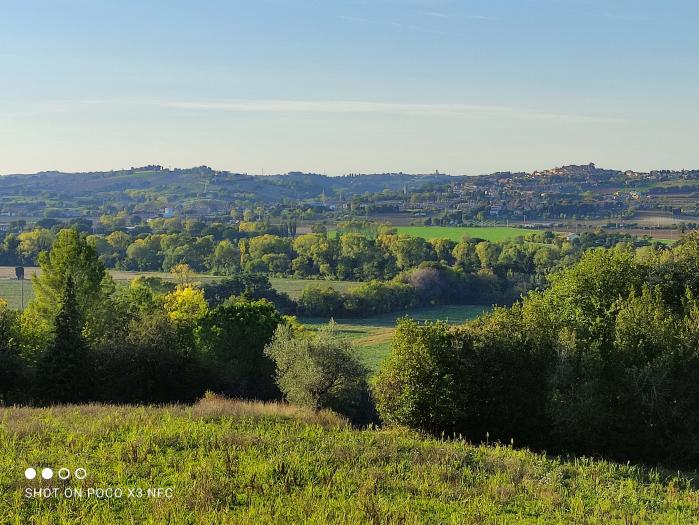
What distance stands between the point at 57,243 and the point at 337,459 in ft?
94.9

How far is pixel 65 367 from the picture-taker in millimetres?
27344

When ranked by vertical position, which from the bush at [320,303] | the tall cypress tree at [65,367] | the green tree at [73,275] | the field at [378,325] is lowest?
the field at [378,325]

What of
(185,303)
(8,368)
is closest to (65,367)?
(8,368)

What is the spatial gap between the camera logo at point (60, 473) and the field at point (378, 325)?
41.6 m

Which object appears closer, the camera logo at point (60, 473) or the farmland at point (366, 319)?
the camera logo at point (60, 473)

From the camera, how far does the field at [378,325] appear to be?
6438 centimetres

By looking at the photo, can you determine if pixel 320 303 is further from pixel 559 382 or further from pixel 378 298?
pixel 559 382

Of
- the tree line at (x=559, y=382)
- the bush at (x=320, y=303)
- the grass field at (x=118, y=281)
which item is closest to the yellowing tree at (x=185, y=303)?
the bush at (x=320, y=303)

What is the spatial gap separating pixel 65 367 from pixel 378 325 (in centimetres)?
5653

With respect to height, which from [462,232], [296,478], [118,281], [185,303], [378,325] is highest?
[462,232]

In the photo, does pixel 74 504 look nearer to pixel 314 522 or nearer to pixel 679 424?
pixel 314 522

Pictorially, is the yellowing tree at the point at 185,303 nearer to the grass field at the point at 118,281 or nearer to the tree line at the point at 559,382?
the grass field at the point at 118,281

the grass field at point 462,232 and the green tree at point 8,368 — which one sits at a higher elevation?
the grass field at point 462,232

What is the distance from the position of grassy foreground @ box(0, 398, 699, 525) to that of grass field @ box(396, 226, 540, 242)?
139468 millimetres
